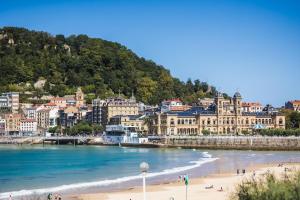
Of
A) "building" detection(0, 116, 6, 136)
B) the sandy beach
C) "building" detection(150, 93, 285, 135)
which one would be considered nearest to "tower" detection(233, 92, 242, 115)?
"building" detection(150, 93, 285, 135)

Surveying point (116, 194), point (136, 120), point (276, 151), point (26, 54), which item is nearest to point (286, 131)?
point (276, 151)

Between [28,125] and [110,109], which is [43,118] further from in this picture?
[110,109]

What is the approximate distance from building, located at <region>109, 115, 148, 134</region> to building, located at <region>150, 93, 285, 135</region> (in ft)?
26.9

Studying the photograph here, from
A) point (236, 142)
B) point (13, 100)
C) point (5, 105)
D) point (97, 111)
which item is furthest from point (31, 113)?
point (236, 142)

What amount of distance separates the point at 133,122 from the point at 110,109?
7.38 m

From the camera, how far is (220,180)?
38500 millimetres

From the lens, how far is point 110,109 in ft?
410

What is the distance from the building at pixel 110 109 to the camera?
125062 mm

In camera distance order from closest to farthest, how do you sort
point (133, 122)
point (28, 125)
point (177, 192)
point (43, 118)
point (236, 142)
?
point (177, 192), point (236, 142), point (133, 122), point (28, 125), point (43, 118)

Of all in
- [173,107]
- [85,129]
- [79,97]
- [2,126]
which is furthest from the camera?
[79,97]

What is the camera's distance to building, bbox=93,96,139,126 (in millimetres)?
125062

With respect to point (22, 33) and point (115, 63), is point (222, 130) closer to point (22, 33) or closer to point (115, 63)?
point (115, 63)

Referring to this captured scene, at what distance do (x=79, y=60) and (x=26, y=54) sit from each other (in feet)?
56.6

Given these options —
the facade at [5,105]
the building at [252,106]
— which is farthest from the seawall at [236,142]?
the facade at [5,105]
